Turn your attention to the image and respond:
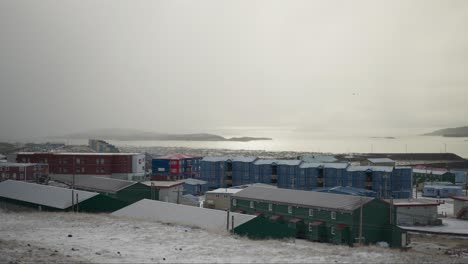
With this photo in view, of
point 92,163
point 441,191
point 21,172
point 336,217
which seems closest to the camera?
point 336,217

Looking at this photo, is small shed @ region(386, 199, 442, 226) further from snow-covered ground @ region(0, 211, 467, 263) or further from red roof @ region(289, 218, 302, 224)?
snow-covered ground @ region(0, 211, 467, 263)

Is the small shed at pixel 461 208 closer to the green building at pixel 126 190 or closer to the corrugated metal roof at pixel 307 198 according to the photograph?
the corrugated metal roof at pixel 307 198

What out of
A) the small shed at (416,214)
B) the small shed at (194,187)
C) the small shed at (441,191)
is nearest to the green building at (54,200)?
the small shed at (194,187)

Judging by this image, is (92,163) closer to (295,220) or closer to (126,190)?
(126,190)

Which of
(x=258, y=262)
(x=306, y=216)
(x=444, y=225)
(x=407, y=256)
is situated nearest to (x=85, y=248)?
(x=258, y=262)

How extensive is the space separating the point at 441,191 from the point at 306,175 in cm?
1757

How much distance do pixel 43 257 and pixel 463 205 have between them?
3685cm

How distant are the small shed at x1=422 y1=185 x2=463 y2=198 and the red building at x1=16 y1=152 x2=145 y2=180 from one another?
39956 millimetres

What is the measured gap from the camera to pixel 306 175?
52.4 meters

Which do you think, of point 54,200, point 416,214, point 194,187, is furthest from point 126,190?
point 416,214

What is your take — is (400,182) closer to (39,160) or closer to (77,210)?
(77,210)

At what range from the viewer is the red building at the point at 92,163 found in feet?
193

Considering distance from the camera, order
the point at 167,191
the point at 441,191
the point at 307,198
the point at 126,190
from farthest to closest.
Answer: the point at 441,191 → the point at 167,191 → the point at 126,190 → the point at 307,198

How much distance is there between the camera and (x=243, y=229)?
2123 cm
